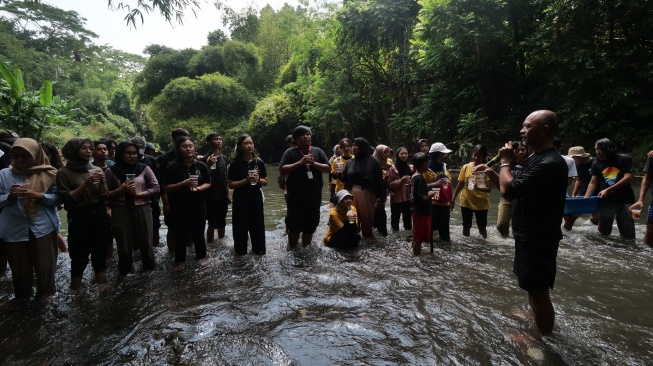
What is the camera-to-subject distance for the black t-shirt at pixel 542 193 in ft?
8.87

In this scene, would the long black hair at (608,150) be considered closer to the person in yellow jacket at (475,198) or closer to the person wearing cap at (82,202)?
the person in yellow jacket at (475,198)

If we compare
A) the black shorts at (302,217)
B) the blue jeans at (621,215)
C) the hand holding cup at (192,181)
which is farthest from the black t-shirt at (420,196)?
the blue jeans at (621,215)

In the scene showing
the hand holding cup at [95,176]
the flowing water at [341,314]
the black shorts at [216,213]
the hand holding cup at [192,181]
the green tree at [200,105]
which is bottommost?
the flowing water at [341,314]

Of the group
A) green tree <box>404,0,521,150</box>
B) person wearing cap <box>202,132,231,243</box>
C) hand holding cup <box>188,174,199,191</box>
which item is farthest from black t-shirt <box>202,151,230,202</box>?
green tree <box>404,0,521,150</box>

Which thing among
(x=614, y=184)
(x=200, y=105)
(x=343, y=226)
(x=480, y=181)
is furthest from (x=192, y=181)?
(x=200, y=105)

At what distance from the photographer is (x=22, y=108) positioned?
1031 centimetres

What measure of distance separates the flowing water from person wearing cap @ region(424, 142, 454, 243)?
0.71m

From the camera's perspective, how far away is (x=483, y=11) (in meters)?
15.1

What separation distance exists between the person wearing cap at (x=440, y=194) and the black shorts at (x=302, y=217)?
1901mm

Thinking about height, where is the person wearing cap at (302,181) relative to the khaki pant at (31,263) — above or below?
above

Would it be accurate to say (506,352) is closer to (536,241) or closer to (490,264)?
(536,241)

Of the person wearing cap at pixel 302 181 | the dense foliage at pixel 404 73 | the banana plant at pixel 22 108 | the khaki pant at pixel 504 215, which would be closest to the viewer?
the person wearing cap at pixel 302 181

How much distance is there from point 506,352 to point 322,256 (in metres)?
3.13

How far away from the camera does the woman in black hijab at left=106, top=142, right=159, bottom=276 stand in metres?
4.61
